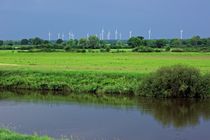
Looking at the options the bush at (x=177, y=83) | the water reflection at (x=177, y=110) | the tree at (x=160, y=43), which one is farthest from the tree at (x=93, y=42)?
the water reflection at (x=177, y=110)

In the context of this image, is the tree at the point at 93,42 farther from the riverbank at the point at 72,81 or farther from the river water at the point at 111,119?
the river water at the point at 111,119

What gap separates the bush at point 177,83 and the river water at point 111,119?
106 cm

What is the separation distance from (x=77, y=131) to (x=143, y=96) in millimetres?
11988

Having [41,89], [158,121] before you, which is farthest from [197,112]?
[41,89]

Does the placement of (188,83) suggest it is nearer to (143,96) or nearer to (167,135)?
(143,96)

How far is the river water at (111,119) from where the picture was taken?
19.3 metres

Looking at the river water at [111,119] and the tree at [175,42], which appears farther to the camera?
the tree at [175,42]

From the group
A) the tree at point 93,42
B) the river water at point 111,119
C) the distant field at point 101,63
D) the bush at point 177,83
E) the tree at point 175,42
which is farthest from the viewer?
the tree at point 93,42

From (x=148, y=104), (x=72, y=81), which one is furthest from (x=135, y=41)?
(x=148, y=104)

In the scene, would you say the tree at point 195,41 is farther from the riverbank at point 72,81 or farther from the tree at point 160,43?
the riverbank at point 72,81

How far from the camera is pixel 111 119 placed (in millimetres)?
23109

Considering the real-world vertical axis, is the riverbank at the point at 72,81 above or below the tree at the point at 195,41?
below

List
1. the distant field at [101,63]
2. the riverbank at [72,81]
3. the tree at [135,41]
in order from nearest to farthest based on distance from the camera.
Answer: the riverbank at [72,81] < the distant field at [101,63] < the tree at [135,41]

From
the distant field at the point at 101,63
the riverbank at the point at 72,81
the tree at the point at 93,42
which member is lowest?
the riverbank at the point at 72,81
